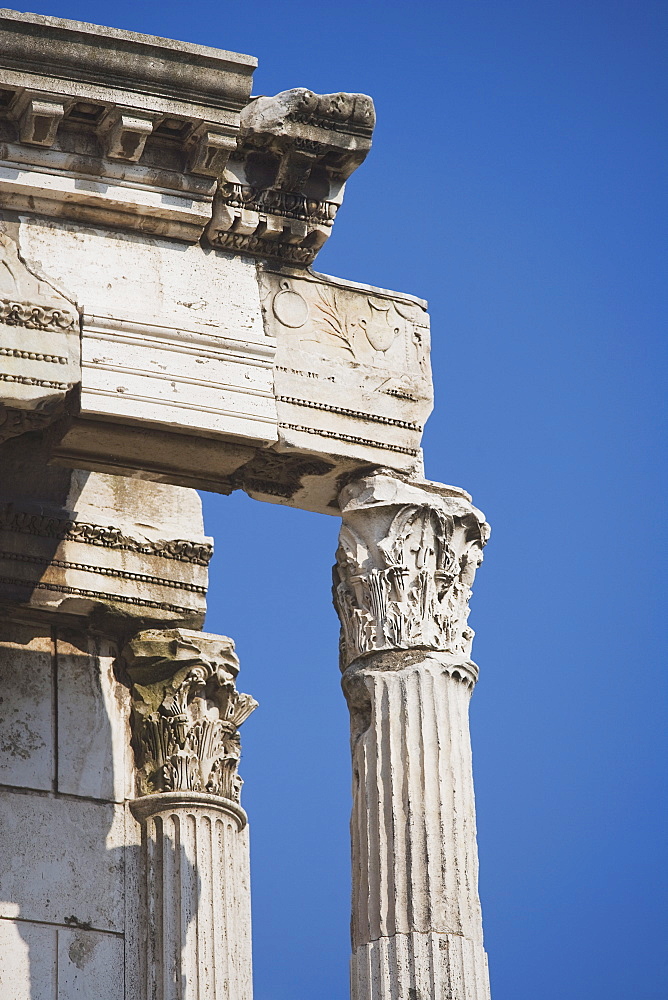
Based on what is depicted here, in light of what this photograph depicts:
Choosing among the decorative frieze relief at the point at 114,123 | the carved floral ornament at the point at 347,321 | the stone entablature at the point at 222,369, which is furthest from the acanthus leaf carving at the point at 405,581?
the decorative frieze relief at the point at 114,123

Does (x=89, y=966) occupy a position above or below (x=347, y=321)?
below

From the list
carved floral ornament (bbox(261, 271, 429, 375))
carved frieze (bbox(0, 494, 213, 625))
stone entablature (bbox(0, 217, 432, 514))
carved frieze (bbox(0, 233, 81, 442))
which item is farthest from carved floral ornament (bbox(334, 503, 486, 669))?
carved frieze (bbox(0, 494, 213, 625))

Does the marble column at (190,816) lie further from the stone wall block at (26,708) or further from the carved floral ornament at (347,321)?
the carved floral ornament at (347,321)

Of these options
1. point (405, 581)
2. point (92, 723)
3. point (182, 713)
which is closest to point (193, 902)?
point (182, 713)

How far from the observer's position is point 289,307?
18453mm

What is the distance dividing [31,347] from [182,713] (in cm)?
505

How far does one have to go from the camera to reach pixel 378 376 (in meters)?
18.5

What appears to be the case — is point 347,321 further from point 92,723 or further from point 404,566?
point 92,723

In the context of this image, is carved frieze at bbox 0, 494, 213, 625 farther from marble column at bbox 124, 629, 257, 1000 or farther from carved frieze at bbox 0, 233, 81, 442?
carved frieze at bbox 0, 233, 81, 442

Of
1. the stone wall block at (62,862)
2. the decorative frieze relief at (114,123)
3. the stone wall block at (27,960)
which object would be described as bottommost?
the stone wall block at (27,960)

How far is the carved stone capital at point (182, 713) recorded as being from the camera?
21062mm

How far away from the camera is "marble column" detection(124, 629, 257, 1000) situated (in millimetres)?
20312

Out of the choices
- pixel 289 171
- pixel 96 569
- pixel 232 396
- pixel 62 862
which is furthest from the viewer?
pixel 96 569

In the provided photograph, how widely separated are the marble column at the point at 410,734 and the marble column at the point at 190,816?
3.42 meters
